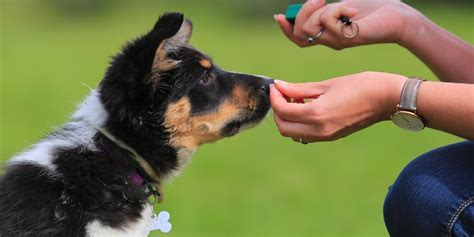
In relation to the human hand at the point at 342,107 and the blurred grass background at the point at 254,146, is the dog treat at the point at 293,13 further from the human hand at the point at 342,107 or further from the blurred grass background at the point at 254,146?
the human hand at the point at 342,107

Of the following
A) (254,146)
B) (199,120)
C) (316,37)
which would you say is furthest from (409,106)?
(254,146)

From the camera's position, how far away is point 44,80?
16047mm

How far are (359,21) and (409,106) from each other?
38.7 inches

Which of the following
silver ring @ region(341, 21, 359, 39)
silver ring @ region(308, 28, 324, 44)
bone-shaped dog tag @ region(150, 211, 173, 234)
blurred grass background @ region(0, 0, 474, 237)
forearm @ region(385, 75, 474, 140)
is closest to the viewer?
forearm @ region(385, 75, 474, 140)

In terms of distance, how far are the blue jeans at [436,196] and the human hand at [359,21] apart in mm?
738

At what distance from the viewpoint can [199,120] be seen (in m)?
3.93

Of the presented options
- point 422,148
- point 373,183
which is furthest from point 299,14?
point 422,148

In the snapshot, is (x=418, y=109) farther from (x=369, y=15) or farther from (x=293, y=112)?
(x=369, y=15)

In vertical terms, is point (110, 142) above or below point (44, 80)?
above

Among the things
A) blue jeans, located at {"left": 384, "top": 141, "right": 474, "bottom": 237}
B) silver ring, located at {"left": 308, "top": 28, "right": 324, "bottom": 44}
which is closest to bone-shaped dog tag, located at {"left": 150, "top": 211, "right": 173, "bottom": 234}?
blue jeans, located at {"left": 384, "top": 141, "right": 474, "bottom": 237}

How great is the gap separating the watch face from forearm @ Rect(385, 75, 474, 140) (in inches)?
1.1

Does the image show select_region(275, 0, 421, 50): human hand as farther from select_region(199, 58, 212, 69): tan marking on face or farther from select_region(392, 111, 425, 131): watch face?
select_region(392, 111, 425, 131): watch face

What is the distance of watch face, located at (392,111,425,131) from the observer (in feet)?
10.5

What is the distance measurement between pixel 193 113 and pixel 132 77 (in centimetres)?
44
